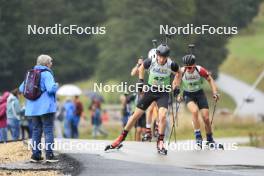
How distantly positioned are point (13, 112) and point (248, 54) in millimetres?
70833

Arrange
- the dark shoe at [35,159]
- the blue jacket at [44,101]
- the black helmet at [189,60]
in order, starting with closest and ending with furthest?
the blue jacket at [44,101] < the dark shoe at [35,159] < the black helmet at [189,60]

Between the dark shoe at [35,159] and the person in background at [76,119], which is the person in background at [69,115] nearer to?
the person in background at [76,119]

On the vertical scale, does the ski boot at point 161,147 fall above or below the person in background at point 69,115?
below

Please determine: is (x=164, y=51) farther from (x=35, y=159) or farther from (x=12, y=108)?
(x=12, y=108)

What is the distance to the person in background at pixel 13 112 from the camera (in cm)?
2342

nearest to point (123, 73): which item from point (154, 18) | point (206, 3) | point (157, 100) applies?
point (154, 18)

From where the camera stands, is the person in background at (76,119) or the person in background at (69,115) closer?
the person in background at (69,115)

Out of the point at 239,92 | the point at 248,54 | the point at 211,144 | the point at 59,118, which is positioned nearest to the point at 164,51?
the point at 211,144

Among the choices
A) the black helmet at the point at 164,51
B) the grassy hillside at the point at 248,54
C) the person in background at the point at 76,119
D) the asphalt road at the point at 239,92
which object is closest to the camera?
the black helmet at the point at 164,51

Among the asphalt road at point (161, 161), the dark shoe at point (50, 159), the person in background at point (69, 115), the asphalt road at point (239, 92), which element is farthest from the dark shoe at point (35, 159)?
the asphalt road at point (239, 92)

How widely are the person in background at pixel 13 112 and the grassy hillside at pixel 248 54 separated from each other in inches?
2315

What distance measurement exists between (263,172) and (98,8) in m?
79.2

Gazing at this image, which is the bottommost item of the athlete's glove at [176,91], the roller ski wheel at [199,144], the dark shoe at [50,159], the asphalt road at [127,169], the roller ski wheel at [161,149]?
the asphalt road at [127,169]

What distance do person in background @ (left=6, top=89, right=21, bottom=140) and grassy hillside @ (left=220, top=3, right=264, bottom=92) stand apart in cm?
5879
